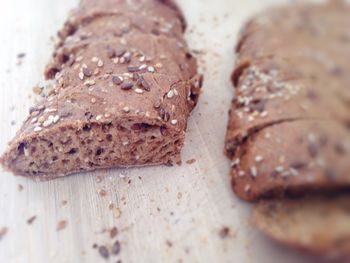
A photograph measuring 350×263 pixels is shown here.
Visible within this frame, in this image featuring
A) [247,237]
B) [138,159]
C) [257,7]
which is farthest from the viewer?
[138,159]

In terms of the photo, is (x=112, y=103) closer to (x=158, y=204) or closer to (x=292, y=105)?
(x=158, y=204)

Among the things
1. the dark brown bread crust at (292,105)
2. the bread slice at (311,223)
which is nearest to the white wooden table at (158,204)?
the bread slice at (311,223)

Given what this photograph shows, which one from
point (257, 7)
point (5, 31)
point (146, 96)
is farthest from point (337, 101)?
point (5, 31)

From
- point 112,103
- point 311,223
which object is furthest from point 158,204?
point 311,223

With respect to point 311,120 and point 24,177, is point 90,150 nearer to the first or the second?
point 24,177

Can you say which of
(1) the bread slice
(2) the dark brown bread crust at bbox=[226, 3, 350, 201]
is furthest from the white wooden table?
(2) the dark brown bread crust at bbox=[226, 3, 350, 201]

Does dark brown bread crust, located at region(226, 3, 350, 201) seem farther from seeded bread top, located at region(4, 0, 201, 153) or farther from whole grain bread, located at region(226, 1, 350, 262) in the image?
seeded bread top, located at region(4, 0, 201, 153)
